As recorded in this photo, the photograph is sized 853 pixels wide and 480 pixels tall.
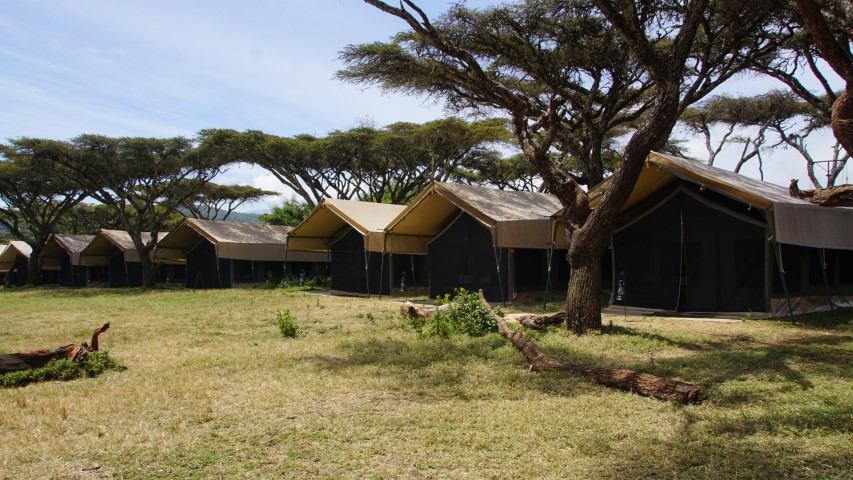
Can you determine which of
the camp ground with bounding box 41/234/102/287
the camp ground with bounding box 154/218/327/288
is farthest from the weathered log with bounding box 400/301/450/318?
the camp ground with bounding box 41/234/102/287

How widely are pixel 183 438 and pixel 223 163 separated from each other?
74.6ft

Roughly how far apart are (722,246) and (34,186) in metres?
28.7

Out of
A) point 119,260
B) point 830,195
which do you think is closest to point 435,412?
point 830,195

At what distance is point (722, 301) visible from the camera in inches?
438

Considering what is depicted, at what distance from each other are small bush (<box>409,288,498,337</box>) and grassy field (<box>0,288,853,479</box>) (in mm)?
336

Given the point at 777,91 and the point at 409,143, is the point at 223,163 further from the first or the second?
the point at 777,91

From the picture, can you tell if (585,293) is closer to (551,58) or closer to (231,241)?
(551,58)

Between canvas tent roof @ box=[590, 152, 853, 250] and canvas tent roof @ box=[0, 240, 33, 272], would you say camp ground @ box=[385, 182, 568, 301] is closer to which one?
canvas tent roof @ box=[590, 152, 853, 250]

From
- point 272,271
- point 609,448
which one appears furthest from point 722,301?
point 272,271

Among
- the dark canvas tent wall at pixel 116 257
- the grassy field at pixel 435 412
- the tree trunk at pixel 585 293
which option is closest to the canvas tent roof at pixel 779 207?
the grassy field at pixel 435 412

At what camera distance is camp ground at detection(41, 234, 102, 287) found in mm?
28397

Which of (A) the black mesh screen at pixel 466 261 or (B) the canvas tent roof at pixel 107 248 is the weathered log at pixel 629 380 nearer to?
(A) the black mesh screen at pixel 466 261

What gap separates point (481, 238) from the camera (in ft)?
48.8

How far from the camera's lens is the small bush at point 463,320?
28.7 feet
